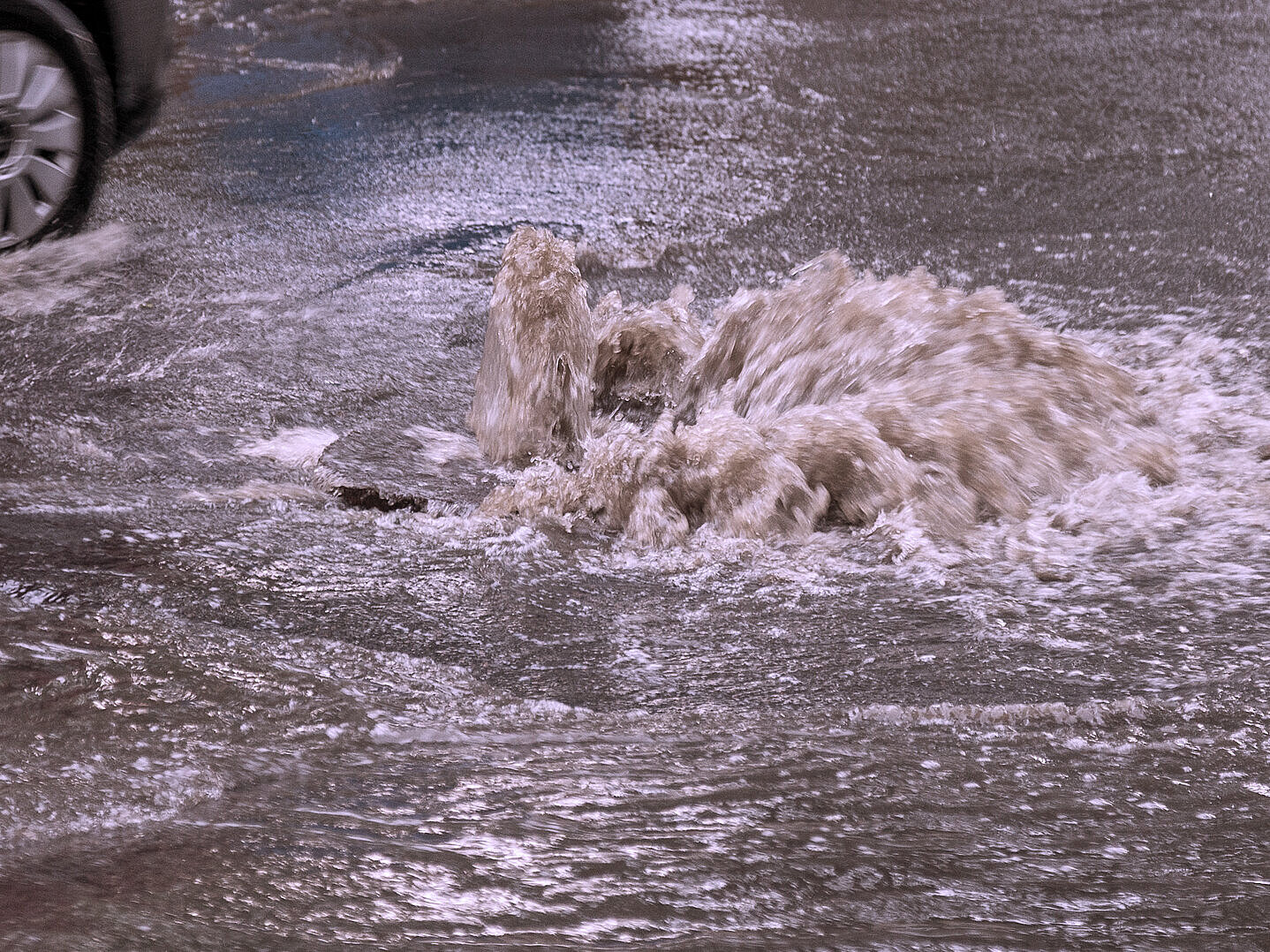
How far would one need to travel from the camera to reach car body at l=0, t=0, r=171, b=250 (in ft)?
14.9

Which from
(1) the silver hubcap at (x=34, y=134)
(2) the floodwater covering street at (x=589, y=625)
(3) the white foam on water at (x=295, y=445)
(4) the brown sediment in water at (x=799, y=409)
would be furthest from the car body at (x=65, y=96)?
(4) the brown sediment in water at (x=799, y=409)

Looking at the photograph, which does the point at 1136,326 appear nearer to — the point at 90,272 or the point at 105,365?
the point at 105,365

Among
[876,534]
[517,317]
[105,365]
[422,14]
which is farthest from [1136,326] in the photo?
[422,14]

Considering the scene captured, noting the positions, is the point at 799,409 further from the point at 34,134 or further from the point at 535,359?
the point at 34,134

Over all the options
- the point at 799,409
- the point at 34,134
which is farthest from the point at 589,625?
the point at 34,134

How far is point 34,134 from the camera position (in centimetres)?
463

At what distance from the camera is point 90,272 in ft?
16.5

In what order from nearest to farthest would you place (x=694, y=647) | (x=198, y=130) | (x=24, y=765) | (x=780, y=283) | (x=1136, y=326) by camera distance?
(x=24, y=765), (x=694, y=647), (x=1136, y=326), (x=780, y=283), (x=198, y=130)

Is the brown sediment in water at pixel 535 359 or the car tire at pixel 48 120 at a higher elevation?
the car tire at pixel 48 120

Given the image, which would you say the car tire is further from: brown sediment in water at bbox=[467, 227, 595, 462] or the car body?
brown sediment in water at bbox=[467, 227, 595, 462]

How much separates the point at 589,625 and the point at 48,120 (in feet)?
10.7

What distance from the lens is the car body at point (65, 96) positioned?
454cm

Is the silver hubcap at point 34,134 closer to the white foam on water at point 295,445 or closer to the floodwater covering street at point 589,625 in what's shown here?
the floodwater covering street at point 589,625

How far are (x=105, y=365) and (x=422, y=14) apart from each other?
7.55 metres
